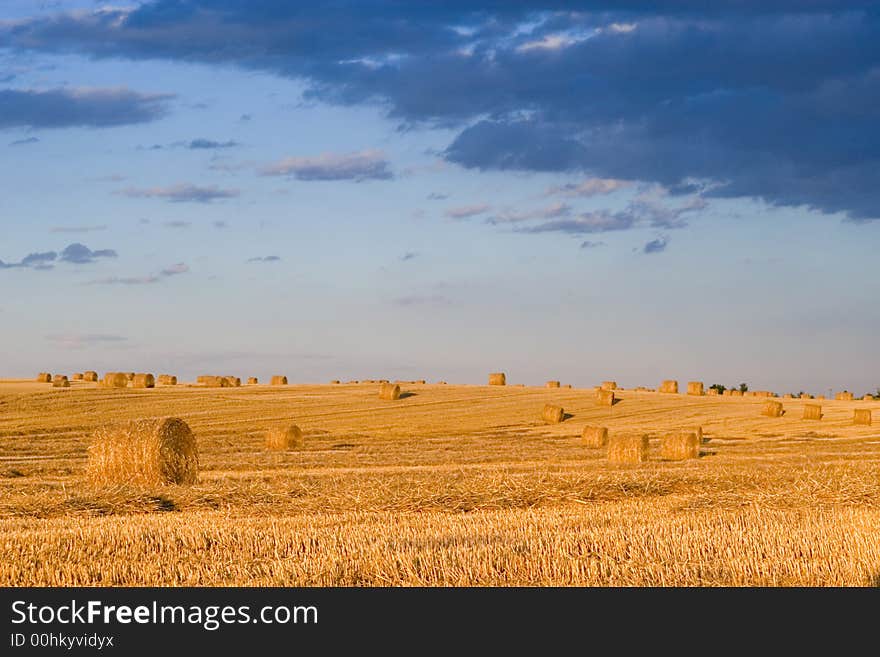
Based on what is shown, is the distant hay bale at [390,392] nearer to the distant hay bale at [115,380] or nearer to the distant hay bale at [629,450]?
the distant hay bale at [115,380]

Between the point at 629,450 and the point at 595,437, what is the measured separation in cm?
654

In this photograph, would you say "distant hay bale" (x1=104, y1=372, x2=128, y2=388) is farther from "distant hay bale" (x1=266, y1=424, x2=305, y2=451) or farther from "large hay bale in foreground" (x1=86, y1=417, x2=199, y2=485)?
"large hay bale in foreground" (x1=86, y1=417, x2=199, y2=485)

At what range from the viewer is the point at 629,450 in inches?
1042

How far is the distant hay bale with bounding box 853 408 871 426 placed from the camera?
38594mm

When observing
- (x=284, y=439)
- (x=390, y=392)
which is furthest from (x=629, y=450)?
(x=390, y=392)

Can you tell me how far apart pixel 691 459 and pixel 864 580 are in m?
18.9

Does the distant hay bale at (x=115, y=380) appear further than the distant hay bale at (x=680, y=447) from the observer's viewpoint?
Yes

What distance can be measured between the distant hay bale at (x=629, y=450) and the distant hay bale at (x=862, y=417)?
50.8 ft

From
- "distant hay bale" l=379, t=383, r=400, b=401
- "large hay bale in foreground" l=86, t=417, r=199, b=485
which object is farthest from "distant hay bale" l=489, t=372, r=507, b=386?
"large hay bale in foreground" l=86, t=417, r=199, b=485

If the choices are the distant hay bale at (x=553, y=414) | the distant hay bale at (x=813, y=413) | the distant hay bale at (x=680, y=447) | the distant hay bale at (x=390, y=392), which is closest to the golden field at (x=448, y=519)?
the distant hay bale at (x=680, y=447)

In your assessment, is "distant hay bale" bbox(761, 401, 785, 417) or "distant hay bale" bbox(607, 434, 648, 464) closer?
"distant hay bale" bbox(607, 434, 648, 464)

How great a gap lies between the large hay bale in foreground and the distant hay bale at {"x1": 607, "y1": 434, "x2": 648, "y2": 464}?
1056 cm

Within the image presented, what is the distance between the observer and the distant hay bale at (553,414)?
4162 cm

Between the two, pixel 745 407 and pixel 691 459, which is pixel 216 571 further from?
pixel 745 407
